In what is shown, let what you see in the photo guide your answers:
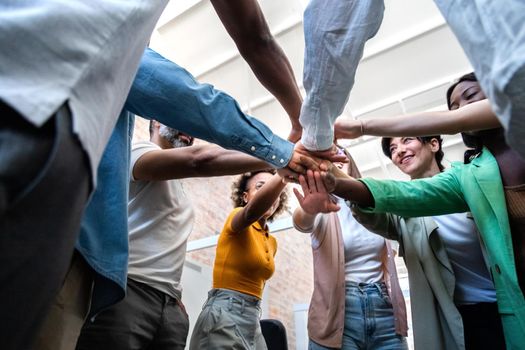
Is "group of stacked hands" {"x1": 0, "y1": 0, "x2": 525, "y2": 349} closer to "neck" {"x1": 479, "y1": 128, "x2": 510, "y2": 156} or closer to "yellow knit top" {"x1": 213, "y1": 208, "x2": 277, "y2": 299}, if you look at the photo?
"neck" {"x1": 479, "y1": 128, "x2": 510, "y2": 156}

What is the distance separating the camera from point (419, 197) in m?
1.30

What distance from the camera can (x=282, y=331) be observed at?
8.09 feet

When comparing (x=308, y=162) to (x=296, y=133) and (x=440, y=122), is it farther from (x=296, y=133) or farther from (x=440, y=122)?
(x=440, y=122)

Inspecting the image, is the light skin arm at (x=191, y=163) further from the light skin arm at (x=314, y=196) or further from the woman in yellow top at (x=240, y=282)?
the woman in yellow top at (x=240, y=282)

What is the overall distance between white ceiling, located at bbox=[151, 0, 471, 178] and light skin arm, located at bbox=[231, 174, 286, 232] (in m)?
2.12

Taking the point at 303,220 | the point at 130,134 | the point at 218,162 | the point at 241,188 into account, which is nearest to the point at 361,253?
the point at 303,220

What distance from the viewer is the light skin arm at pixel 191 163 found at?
1287 mm

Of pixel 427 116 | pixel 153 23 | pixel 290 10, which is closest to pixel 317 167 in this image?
pixel 427 116

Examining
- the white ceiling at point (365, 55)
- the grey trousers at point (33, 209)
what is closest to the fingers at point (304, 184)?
the grey trousers at point (33, 209)

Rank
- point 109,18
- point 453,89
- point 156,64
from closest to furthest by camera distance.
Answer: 1. point 109,18
2. point 156,64
3. point 453,89

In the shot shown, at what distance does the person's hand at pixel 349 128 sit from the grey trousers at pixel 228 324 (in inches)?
29.4

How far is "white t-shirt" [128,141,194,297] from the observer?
1.27 m

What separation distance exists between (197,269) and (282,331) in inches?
68.1

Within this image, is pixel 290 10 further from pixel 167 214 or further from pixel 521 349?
pixel 521 349
